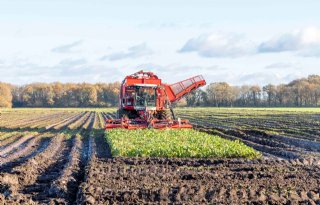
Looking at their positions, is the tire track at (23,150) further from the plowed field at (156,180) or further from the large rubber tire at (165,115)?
the large rubber tire at (165,115)

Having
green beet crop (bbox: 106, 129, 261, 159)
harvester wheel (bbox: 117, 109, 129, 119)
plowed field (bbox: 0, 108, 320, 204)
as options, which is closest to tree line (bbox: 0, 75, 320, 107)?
harvester wheel (bbox: 117, 109, 129, 119)

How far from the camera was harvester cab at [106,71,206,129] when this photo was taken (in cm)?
2519

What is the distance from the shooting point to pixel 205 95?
329 ft

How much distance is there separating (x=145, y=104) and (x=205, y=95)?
7485cm

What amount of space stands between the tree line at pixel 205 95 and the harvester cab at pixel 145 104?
223 ft

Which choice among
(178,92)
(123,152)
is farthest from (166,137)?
(178,92)

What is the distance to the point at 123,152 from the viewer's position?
16391mm

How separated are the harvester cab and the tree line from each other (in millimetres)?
68040

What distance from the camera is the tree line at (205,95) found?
10112 cm

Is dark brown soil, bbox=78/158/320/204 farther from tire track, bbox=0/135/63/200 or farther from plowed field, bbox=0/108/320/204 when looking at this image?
tire track, bbox=0/135/63/200

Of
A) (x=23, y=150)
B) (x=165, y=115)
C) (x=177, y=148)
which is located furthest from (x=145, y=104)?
(x=177, y=148)

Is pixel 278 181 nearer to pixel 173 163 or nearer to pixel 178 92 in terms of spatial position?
pixel 173 163

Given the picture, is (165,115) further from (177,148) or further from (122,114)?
(177,148)

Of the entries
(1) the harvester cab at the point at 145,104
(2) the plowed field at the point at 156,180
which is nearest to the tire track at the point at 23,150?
(2) the plowed field at the point at 156,180
